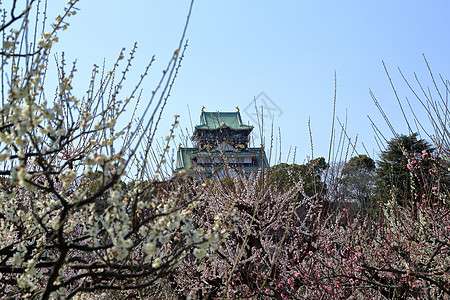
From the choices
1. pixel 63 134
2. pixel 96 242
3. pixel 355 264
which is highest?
pixel 63 134

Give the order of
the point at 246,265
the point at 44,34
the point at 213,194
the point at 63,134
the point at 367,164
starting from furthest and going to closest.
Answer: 1. the point at 367,164
2. the point at 213,194
3. the point at 246,265
4. the point at 44,34
5. the point at 63,134

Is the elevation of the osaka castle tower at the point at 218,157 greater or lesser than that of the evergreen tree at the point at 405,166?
greater

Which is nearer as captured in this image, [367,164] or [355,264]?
[355,264]

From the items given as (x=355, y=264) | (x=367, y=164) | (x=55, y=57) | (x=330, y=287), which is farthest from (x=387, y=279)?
(x=367, y=164)

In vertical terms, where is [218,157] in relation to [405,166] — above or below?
above

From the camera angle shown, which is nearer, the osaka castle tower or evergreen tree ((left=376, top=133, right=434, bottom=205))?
evergreen tree ((left=376, top=133, right=434, bottom=205))

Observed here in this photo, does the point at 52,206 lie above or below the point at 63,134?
below

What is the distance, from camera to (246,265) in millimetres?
4668

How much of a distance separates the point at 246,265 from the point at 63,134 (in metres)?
3.33

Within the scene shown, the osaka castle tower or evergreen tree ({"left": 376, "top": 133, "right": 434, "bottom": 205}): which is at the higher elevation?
the osaka castle tower

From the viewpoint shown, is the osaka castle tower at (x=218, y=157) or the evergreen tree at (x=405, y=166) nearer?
the evergreen tree at (x=405, y=166)

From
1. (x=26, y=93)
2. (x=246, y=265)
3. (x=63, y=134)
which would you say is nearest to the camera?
(x=26, y=93)

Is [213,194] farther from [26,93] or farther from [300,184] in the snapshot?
[26,93]

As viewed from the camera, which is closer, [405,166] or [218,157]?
[405,166]
